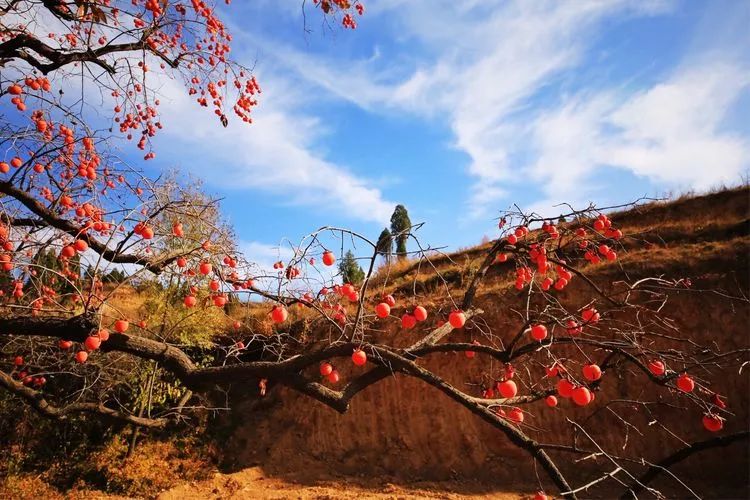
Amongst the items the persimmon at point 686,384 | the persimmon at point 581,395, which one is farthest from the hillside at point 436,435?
the persimmon at point 581,395

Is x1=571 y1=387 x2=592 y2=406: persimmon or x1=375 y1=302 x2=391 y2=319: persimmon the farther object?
x1=375 y1=302 x2=391 y2=319: persimmon

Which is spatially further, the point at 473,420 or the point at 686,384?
the point at 473,420

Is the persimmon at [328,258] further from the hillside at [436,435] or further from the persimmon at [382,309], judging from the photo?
the hillside at [436,435]

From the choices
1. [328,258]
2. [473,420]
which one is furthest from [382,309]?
[473,420]

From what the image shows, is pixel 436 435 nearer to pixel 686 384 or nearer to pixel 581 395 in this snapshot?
pixel 686 384

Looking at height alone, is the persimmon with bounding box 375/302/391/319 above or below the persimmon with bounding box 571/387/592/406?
above

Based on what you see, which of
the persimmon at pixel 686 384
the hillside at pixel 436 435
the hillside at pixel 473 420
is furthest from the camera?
the hillside at pixel 473 420

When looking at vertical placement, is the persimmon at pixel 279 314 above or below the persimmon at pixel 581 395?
above

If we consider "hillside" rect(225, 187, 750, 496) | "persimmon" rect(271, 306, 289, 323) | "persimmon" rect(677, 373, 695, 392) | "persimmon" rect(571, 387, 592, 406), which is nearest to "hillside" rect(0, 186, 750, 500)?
"hillside" rect(225, 187, 750, 496)

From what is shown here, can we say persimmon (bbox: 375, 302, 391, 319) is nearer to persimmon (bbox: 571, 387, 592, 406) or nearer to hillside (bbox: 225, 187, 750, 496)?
persimmon (bbox: 571, 387, 592, 406)

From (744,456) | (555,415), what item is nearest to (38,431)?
(555,415)

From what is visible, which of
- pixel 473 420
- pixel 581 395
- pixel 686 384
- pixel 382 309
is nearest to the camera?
pixel 581 395

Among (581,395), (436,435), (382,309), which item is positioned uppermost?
(382,309)

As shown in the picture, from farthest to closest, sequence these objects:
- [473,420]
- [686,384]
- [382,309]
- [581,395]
→ 1. [473,420]
2. [686,384]
3. [382,309]
4. [581,395]
